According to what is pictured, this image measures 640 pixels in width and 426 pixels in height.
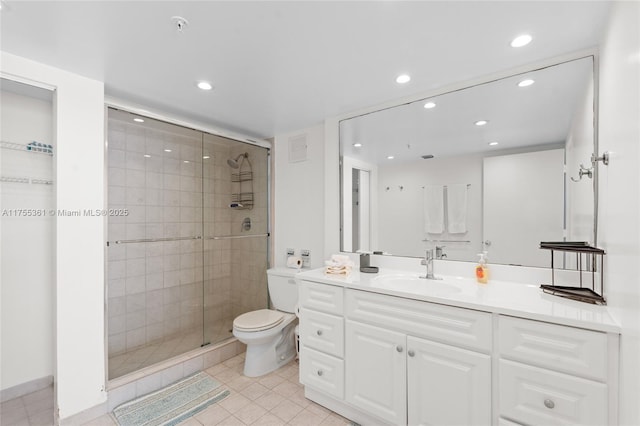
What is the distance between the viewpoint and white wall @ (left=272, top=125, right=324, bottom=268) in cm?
276

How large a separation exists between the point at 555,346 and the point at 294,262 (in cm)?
207

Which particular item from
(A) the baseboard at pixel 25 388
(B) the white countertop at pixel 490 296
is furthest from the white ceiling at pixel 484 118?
(A) the baseboard at pixel 25 388

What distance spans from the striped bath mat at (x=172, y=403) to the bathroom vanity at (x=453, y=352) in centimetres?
77

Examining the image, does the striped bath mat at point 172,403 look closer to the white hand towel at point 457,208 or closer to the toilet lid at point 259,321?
the toilet lid at point 259,321

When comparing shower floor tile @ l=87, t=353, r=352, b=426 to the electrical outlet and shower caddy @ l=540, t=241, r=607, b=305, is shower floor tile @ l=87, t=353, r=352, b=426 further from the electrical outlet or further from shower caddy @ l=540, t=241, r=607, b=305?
shower caddy @ l=540, t=241, r=607, b=305

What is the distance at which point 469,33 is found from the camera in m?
1.40

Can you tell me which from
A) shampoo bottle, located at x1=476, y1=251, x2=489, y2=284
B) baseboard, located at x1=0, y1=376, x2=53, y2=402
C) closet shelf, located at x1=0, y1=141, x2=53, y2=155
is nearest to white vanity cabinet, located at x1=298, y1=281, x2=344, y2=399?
shampoo bottle, located at x1=476, y1=251, x2=489, y2=284

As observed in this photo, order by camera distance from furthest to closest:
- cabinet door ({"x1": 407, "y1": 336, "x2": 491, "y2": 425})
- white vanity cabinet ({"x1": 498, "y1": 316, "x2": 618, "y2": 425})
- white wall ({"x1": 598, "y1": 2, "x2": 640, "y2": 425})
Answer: cabinet door ({"x1": 407, "y1": 336, "x2": 491, "y2": 425}) → white vanity cabinet ({"x1": 498, "y1": 316, "x2": 618, "y2": 425}) → white wall ({"x1": 598, "y1": 2, "x2": 640, "y2": 425})

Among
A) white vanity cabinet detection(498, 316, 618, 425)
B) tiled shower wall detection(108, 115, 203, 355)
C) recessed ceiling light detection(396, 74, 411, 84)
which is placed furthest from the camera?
tiled shower wall detection(108, 115, 203, 355)

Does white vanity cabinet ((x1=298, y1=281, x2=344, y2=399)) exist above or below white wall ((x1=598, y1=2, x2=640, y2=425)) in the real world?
below

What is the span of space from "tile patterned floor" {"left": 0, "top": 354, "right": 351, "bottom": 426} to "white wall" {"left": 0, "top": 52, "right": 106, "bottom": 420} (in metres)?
0.29

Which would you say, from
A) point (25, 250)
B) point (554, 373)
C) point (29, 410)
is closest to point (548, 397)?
point (554, 373)

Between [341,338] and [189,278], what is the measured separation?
1657mm

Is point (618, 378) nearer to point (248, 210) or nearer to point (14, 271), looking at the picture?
point (248, 210)
